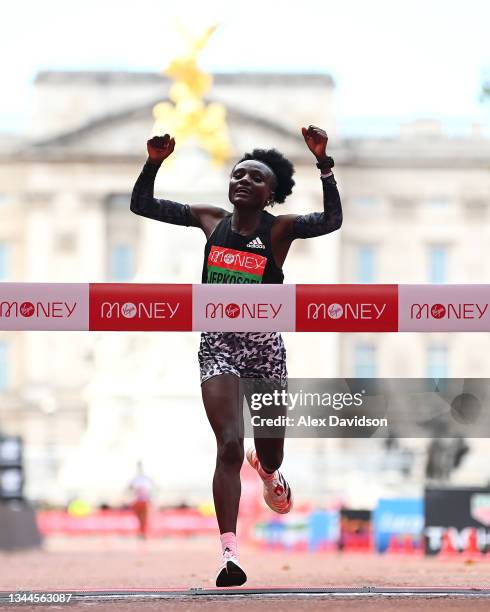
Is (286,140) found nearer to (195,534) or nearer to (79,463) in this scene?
(79,463)

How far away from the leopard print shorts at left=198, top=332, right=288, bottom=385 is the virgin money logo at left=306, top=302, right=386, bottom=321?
204 millimetres

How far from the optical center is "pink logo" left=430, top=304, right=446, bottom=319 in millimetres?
6559

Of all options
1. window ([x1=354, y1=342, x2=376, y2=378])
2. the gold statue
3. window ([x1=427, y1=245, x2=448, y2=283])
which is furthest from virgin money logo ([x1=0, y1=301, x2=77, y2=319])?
window ([x1=427, y1=245, x2=448, y2=283])

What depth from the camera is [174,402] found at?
2223 inches

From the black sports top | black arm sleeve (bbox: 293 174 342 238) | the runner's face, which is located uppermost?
the runner's face

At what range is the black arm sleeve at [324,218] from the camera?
6527mm

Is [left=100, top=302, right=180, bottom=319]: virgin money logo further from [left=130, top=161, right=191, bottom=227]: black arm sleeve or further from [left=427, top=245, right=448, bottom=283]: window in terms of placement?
[left=427, top=245, right=448, bottom=283]: window

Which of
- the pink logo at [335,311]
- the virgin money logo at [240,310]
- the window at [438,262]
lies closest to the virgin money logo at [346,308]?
the pink logo at [335,311]

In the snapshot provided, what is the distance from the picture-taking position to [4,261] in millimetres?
69938

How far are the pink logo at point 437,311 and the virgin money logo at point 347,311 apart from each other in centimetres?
20

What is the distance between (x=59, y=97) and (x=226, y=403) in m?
63.7

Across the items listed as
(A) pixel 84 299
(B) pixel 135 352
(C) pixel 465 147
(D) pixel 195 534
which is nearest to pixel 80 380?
(B) pixel 135 352

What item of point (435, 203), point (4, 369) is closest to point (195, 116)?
point (435, 203)

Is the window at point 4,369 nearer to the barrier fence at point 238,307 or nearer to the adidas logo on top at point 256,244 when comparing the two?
the barrier fence at point 238,307
